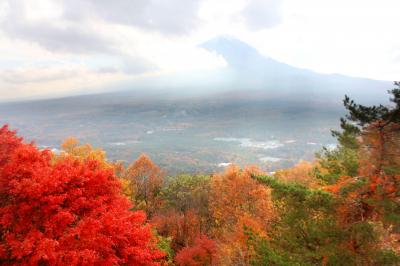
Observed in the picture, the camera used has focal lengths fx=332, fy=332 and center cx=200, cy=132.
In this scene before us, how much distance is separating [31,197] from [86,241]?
8.92ft

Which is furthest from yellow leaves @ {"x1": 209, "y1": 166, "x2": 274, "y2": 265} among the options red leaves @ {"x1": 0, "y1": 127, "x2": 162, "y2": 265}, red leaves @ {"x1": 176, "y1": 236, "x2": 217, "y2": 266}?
red leaves @ {"x1": 0, "y1": 127, "x2": 162, "y2": 265}

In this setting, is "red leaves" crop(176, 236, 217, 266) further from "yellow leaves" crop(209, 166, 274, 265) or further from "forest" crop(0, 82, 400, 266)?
"forest" crop(0, 82, 400, 266)

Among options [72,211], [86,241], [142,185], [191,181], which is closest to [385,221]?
[86,241]

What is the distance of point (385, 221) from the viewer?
10.7m

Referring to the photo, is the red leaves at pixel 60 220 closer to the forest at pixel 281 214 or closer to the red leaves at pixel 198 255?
the forest at pixel 281 214

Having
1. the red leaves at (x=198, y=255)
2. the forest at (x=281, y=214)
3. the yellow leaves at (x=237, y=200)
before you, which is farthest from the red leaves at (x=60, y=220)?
the yellow leaves at (x=237, y=200)

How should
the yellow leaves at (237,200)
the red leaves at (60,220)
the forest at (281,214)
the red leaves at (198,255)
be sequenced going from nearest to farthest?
the forest at (281,214)
the red leaves at (60,220)
the red leaves at (198,255)
the yellow leaves at (237,200)

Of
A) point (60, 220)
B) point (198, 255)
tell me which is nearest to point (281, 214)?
point (60, 220)

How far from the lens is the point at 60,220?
1262cm

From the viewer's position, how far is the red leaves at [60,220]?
462 inches

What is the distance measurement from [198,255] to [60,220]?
17072mm

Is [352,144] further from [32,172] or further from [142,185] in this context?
[142,185]

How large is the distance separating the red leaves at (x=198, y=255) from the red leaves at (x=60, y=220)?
A: 12.2 meters

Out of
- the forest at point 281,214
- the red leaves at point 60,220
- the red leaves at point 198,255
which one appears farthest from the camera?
the red leaves at point 198,255
